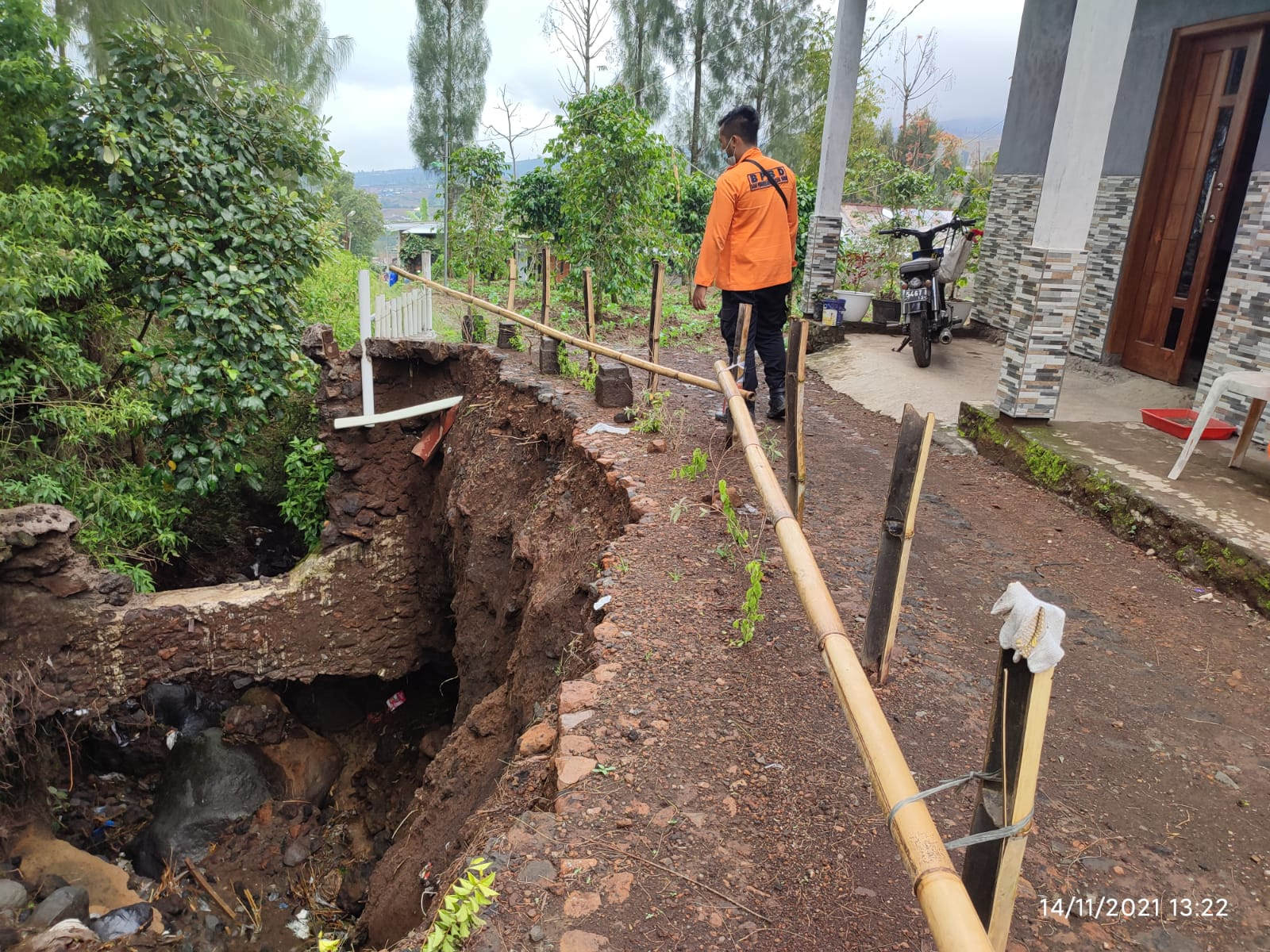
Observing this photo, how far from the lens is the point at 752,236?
517 centimetres

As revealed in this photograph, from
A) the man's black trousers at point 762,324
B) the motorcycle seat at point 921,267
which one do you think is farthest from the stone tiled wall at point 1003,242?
the man's black trousers at point 762,324

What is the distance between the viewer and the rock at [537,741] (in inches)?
117

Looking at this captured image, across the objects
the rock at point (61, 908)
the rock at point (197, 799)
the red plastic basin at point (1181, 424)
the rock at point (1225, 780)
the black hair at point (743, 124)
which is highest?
the black hair at point (743, 124)

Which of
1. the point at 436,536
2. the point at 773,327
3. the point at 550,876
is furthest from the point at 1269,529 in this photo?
the point at 436,536

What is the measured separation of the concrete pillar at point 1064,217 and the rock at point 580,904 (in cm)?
454

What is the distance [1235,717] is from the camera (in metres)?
2.93

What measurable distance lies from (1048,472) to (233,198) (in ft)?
23.0

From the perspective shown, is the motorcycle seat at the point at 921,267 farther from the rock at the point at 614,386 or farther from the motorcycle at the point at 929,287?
the rock at the point at 614,386

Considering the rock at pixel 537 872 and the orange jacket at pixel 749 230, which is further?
the orange jacket at pixel 749 230

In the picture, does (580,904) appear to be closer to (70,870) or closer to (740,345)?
(740,345)

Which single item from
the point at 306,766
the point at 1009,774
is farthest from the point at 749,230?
the point at 306,766

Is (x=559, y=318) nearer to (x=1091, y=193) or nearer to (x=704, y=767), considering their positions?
(x=1091, y=193)

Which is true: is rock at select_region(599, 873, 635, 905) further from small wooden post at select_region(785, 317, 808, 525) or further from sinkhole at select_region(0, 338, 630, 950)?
small wooden post at select_region(785, 317, 808, 525)

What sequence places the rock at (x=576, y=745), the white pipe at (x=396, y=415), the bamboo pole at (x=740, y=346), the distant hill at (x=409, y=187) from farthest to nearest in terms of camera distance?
1. the distant hill at (x=409, y=187)
2. the white pipe at (x=396, y=415)
3. the bamboo pole at (x=740, y=346)
4. the rock at (x=576, y=745)
